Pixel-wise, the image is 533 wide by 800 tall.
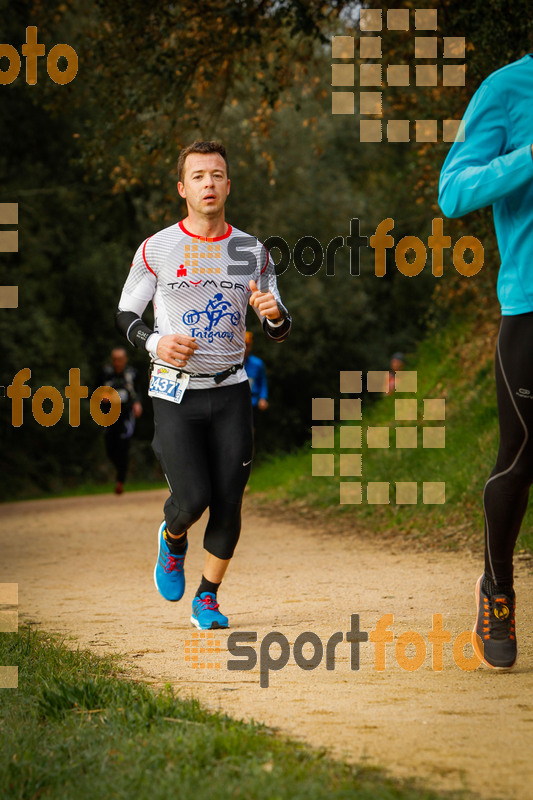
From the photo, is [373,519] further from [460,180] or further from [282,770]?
[282,770]

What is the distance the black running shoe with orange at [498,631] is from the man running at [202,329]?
5.44ft

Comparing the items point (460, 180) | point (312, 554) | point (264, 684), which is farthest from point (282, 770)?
point (312, 554)

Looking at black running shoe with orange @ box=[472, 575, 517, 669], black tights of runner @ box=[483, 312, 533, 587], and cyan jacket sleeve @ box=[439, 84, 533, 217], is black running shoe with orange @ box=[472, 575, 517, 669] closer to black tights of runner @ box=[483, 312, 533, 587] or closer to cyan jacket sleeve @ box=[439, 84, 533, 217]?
black tights of runner @ box=[483, 312, 533, 587]

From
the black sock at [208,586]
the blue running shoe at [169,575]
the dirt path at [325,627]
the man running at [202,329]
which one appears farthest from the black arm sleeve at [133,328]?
the dirt path at [325,627]

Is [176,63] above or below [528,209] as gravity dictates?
above

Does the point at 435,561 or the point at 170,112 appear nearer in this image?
the point at 435,561

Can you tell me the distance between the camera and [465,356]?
1452 cm

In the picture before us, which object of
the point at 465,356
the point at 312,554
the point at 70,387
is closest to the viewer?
the point at 312,554

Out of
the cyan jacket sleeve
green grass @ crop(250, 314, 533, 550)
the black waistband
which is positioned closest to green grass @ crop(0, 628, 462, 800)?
the black waistband

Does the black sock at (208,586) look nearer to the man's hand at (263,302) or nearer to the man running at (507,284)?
the man's hand at (263,302)

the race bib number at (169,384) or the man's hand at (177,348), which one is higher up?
the man's hand at (177,348)

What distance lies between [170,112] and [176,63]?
1.67 ft

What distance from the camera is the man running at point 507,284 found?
3965 mm

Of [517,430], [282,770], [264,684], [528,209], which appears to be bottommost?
[264,684]
